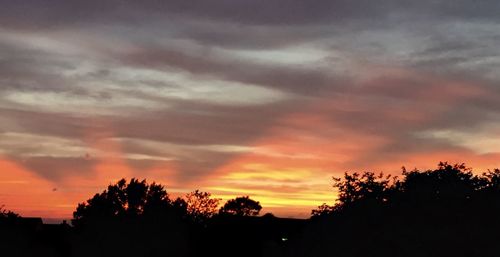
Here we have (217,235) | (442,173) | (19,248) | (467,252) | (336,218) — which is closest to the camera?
(467,252)

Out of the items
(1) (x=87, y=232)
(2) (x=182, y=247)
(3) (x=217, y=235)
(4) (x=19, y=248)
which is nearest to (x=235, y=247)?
(3) (x=217, y=235)

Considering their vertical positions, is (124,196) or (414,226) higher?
(124,196)

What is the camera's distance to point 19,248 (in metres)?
58.3

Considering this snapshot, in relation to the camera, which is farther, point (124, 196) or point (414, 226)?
point (124, 196)

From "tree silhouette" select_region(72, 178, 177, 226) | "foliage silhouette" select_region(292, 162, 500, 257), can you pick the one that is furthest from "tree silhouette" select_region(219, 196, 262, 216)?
"foliage silhouette" select_region(292, 162, 500, 257)

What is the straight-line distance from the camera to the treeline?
3941 cm

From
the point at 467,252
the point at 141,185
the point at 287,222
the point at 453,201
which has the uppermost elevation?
the point at 141,185

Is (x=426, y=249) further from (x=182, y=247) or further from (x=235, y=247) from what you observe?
(x=235, y=247)

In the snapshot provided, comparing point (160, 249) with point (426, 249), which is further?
point (160, 249)

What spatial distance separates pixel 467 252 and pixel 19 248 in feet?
106

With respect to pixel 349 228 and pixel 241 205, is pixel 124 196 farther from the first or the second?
pixel 349 228

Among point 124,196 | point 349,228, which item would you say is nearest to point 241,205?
point 124,196

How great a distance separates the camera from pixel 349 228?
4331 cm

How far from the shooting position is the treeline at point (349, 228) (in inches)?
1551
